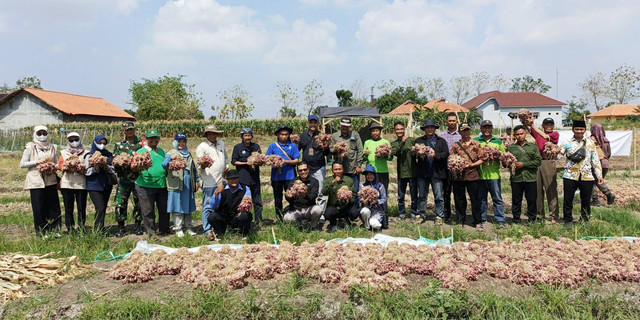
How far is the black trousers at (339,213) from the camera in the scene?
7.03 metres

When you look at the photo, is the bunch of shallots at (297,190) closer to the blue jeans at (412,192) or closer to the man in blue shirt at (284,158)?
the man in blue shirt at (284,158)

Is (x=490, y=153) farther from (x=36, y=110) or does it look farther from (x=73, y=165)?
(x=36, y=110)

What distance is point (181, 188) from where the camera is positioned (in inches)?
275

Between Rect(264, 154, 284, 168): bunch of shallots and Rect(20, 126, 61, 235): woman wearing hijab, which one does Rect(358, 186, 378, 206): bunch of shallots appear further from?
Rect(20, 126, 61, 235): woman wearing hijab

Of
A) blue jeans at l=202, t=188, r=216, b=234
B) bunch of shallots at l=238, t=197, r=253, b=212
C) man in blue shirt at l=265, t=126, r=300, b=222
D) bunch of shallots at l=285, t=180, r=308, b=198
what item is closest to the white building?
man in blue shirt at l=265, t=126, r=300, b=222

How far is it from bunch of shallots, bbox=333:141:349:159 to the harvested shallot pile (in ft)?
8.73

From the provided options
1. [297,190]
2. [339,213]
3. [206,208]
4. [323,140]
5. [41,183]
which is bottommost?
[339,213]

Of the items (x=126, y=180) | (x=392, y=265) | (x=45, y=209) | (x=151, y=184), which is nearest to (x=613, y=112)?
(x=392, y=265)

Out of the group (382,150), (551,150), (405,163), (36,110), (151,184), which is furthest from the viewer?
(36,110)

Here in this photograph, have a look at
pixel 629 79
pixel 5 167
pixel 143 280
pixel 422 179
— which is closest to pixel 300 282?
pixel 143 280

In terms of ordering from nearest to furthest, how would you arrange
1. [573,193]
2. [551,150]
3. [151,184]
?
[151,184] → [573,193] → [551,150]

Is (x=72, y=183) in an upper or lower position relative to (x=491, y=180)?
upper

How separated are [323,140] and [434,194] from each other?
232cm

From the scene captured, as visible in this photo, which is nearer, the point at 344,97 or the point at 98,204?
the point at 98,204
